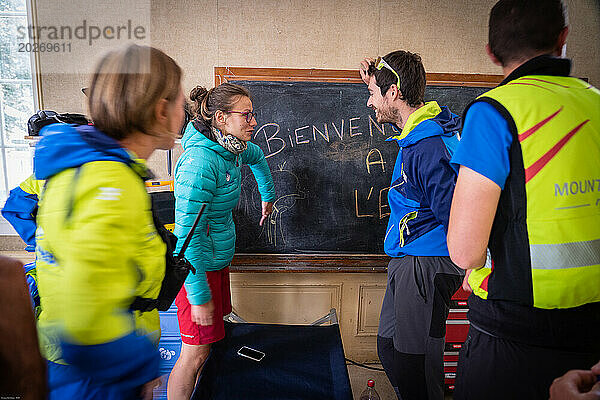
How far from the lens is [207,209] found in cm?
161

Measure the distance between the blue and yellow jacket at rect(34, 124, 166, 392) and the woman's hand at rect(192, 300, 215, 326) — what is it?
2.03 feet

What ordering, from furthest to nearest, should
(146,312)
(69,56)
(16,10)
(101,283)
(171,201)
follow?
(16,10) < (69,56) < (171,201) < (146,312) < (101,283)

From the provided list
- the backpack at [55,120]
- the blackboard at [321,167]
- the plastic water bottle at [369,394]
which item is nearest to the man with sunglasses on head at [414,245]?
the plastic water bottle at [369,394]

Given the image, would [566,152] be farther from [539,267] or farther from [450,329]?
[450,329]

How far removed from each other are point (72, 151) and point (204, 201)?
753 millimetres

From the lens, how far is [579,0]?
7.86ft

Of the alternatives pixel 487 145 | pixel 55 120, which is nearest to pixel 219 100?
pixel 55 120

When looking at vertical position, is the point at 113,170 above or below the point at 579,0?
below

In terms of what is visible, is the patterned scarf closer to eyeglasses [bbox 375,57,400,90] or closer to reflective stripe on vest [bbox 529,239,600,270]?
eyeglasses [bbox 375,57,400,90]

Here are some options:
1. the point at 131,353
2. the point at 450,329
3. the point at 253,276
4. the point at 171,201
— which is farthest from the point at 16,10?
the point at 450,329

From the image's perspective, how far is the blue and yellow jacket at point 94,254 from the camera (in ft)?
2.48

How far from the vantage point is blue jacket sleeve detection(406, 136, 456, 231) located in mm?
1332

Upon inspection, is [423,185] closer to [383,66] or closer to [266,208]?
[383,66]

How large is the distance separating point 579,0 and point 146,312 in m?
2.95
